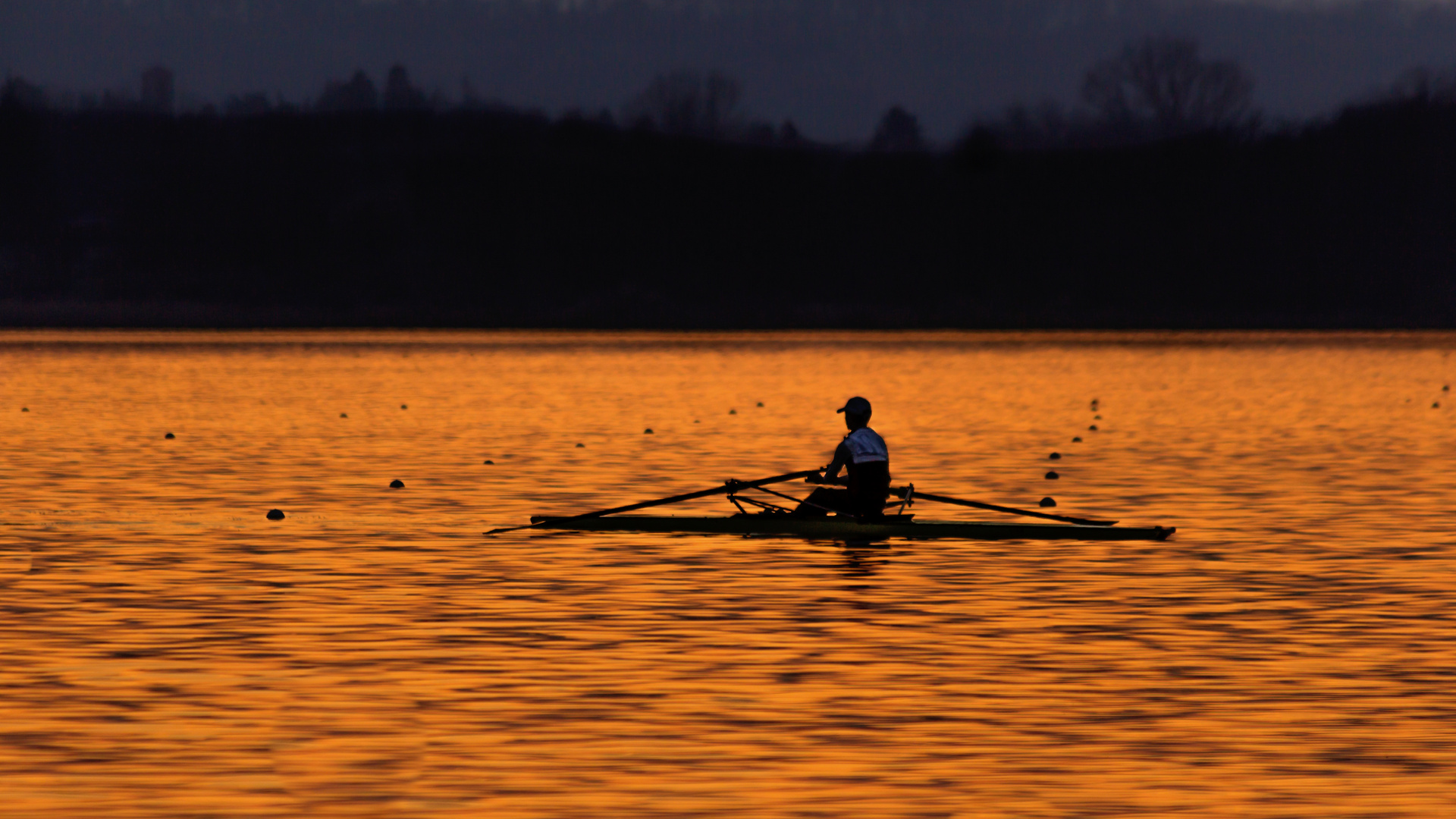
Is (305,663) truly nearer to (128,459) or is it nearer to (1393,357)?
(128,459)

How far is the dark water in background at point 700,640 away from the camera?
1294 cm

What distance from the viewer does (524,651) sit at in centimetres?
1770

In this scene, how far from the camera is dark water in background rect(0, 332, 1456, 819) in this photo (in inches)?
509

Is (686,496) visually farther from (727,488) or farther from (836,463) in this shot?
(836,463)

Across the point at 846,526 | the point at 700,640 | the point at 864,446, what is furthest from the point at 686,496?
the point at 700,640

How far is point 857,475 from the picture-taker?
26.3m

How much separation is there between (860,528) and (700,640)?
8007 millimetres

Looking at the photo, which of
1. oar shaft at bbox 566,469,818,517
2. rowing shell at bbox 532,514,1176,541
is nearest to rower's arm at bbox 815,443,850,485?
oar shaft at bbox 566,469,818,517

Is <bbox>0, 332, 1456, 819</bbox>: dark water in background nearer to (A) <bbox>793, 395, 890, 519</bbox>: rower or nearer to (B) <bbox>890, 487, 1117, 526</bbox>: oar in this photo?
(B) <bbox>890, 487, 1117, 526</bbox>: oar

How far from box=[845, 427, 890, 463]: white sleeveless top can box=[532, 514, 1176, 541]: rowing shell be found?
28.1 inches

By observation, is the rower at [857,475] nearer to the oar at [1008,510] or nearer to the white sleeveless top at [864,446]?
the white sleeveless top at [864,446]

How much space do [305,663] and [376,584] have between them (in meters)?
5.12

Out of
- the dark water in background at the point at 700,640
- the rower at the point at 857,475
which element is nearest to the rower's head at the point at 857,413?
the rower at the point at 857,475

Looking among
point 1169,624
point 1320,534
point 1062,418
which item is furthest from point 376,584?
point 1062,418
